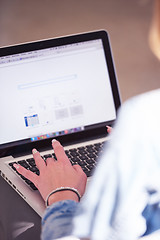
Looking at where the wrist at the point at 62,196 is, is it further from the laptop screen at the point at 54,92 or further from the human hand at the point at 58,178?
the laptop screen at the point at 54,92

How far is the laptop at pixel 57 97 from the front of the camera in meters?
0.93

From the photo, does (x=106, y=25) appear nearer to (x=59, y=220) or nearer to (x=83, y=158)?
(x=83, y=158)

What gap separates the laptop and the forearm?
27 cm

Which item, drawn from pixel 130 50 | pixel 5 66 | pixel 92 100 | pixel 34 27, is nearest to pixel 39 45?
pixel 5 66

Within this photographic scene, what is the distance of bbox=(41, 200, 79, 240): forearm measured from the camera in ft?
1.96

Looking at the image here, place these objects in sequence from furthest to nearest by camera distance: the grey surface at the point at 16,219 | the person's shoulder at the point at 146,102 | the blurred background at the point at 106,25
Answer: the blurred background at the point at 106,25
the grey surface at the point at 16,219
the person's shoulder at the point at 146,102

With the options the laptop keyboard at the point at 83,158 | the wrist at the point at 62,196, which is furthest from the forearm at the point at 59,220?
the laptop keyboard at the point at 83,158

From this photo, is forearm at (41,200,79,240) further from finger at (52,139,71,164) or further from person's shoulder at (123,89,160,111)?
person's shoulder at (123,89,160,111)

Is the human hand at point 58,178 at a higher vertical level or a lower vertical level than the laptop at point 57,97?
lower

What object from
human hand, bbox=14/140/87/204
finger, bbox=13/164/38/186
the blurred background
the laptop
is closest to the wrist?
human hand, bbox=14/140/87/204

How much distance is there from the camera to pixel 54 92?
37.4 inches

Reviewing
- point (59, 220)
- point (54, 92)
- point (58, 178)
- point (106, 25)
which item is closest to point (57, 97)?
point (54, 92)

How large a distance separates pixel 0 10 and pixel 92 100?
5.78 feet

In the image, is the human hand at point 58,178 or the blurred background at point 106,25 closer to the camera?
the human hand at point 58,178
